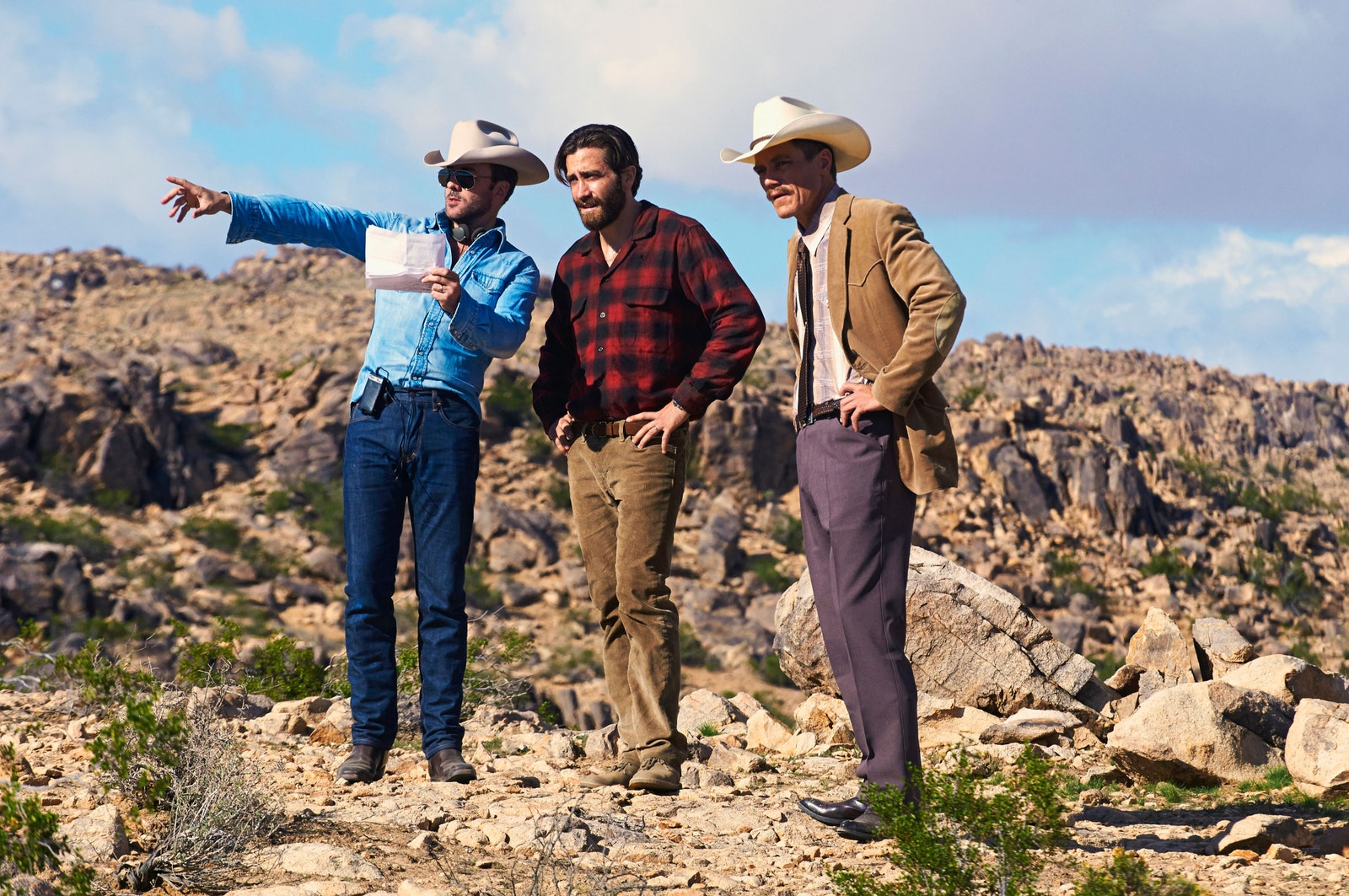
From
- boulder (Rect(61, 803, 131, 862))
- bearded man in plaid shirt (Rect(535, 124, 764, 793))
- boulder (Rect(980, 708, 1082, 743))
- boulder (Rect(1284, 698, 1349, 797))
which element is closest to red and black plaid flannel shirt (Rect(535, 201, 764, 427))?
bearded man in plaid shirt (Rect(535, 124, 764, 793))

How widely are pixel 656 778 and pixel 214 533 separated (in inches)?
821

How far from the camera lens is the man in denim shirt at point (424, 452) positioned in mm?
4156

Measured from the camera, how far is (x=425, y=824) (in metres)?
3.52

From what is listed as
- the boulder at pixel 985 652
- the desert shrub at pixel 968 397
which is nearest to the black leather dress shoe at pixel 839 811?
the boulder at pixel 985 652

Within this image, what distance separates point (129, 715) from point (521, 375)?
86.2 ft

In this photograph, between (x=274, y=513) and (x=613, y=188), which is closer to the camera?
(x=613, y=188)

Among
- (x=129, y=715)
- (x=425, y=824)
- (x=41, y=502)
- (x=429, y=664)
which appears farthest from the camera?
(x=41, y=502)

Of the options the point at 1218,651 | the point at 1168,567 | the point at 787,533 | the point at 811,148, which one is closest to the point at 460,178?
the point at 811,148

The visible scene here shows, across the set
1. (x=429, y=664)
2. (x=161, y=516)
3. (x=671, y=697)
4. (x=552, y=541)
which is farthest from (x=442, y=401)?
(x=161, y=516)

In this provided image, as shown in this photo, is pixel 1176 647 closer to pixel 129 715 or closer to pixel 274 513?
pixel 129 715

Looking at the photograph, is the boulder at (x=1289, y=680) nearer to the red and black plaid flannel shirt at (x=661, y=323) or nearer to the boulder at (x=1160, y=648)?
the boulder at (x=1160, y=648)

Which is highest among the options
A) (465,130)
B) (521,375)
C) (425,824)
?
(521,375)

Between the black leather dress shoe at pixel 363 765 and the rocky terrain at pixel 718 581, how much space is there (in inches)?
3.3

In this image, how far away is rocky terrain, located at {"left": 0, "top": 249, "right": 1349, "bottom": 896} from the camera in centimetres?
362
